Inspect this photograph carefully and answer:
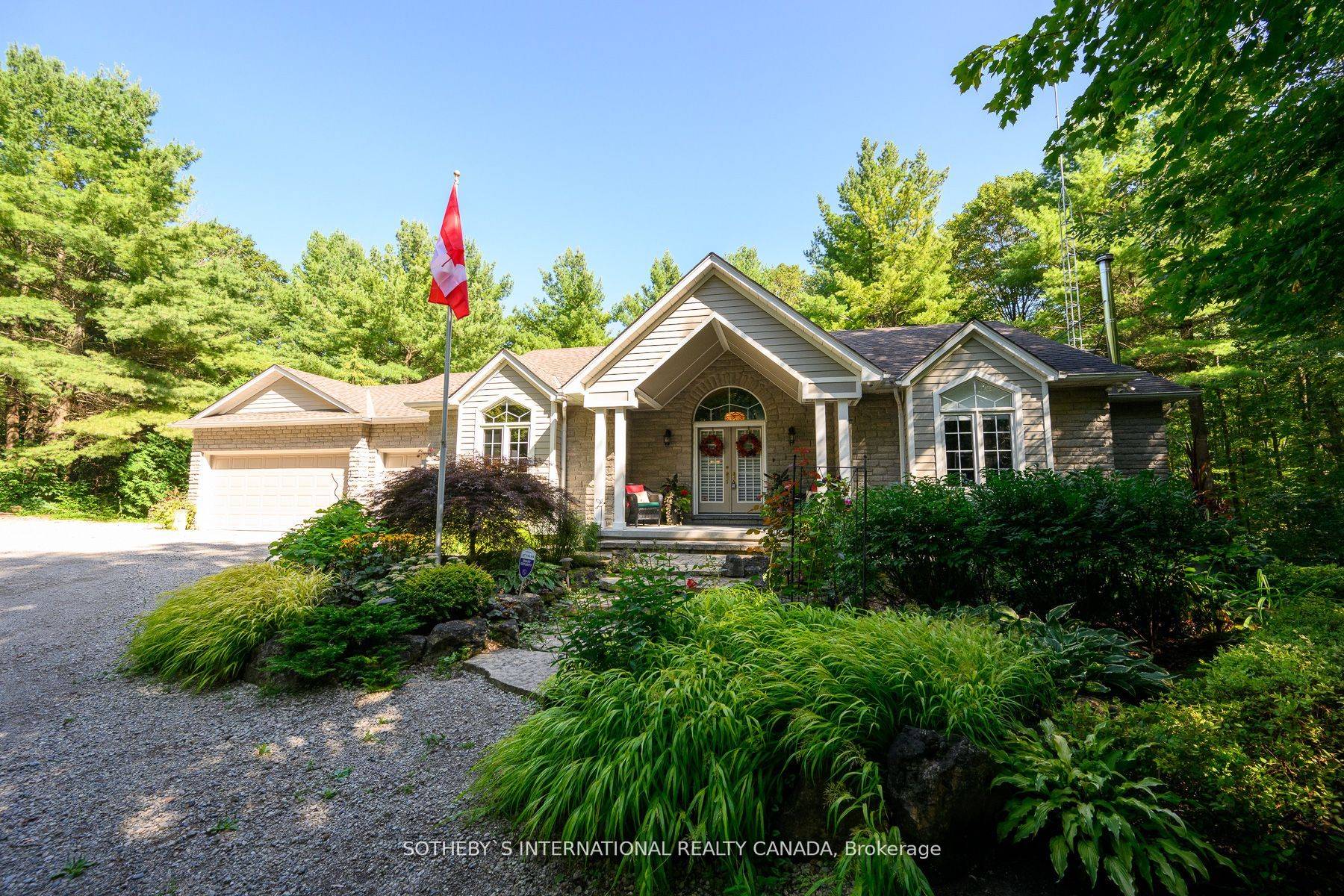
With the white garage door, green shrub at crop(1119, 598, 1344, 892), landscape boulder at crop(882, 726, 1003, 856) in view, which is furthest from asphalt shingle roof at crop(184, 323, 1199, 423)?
landscape boulder at crop(882, 726, 1003, 856)

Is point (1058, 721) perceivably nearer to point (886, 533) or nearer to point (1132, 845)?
point (1132, 845)

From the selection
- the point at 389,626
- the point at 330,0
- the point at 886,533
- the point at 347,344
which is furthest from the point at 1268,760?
the point at 347,344

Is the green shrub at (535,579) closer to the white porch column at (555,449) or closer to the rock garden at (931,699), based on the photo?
the rock garden at (931,699)

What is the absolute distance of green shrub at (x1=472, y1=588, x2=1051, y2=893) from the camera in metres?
2.25

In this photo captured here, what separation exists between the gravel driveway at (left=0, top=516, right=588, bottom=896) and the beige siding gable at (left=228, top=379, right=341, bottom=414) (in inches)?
412

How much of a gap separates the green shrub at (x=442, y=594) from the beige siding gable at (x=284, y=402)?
1165 cm

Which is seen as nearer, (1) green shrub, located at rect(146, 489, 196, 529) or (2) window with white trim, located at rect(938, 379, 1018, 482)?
(2) window with white trim, located at rect(938, 379, 1018, 482)

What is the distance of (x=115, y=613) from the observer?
6.18 m

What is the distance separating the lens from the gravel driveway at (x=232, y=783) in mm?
2305

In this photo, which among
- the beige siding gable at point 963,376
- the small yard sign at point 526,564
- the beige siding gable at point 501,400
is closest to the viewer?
the small yard sign at point 526,564

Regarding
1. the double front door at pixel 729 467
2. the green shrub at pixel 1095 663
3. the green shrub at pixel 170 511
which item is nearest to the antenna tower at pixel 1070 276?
the double front door at pixel 729 467

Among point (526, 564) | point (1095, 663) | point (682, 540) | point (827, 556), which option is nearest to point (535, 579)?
point (526, 564)

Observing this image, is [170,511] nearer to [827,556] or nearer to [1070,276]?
[827,556]

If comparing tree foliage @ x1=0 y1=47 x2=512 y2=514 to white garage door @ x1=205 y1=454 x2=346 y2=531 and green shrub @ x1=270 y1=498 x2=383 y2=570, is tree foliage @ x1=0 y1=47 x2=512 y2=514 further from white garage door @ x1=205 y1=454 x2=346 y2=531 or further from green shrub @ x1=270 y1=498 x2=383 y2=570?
green shrub @ x1=270 y1=498 x2=383 y2=570
